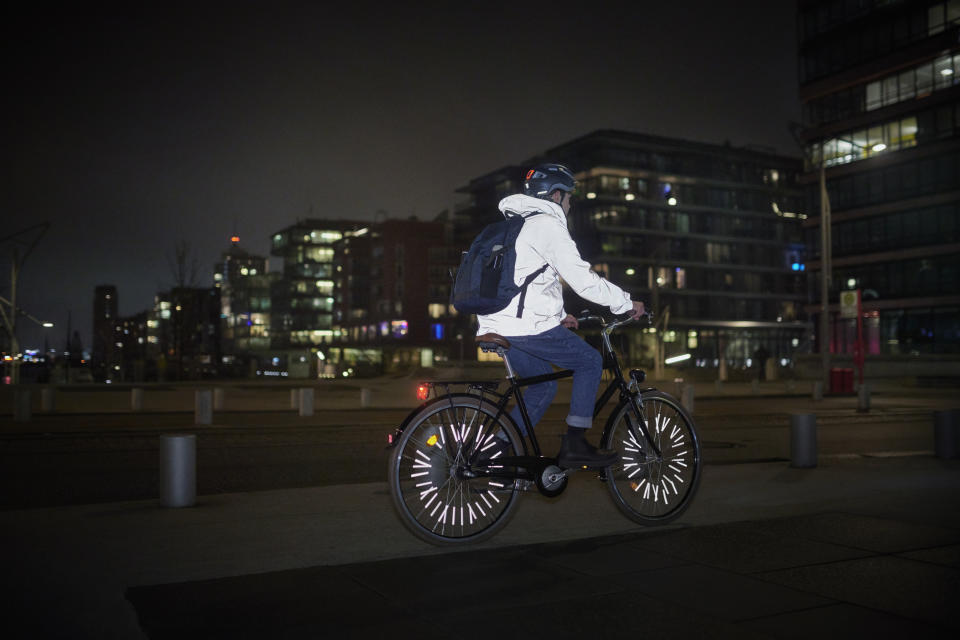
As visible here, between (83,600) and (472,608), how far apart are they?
1741 mm

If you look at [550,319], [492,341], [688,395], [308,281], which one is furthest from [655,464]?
[308,281]

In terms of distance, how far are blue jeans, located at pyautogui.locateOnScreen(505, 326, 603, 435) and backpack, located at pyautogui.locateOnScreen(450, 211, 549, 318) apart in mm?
233

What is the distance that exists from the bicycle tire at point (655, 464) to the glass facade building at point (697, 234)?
Answer: 78199mm

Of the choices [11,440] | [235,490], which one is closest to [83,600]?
[235,490]

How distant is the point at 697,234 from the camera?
91.1 metres

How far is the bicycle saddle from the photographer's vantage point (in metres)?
5.14

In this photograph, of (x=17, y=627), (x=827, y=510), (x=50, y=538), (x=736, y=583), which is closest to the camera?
(x=17, y=627)

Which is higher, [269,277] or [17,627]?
[269,277]

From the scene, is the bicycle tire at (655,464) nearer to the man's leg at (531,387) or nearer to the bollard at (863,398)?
the man's leg at (531,387)

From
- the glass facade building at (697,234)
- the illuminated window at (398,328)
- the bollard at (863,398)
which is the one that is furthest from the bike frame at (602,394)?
the illuminated window at (398,328)

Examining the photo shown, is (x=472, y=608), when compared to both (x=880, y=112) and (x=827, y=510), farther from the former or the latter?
(x=880, y=112)

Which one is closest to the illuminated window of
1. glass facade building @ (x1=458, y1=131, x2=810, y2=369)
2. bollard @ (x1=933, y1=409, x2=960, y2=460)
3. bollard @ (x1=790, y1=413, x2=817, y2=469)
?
glass facade building @ (x1=458, y1=131, x2=810, y2=369)

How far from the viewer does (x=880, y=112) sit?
63094 mm

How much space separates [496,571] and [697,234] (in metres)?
90.0
